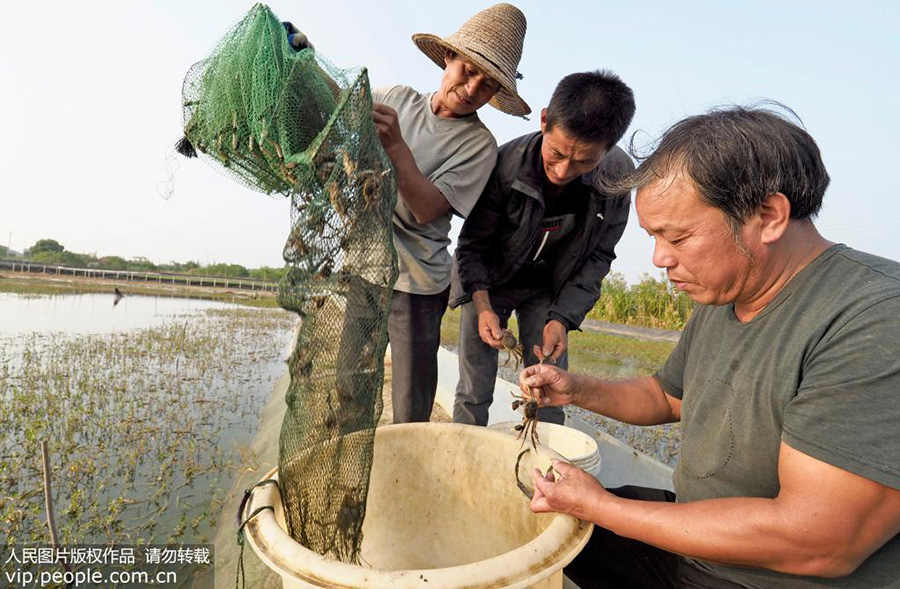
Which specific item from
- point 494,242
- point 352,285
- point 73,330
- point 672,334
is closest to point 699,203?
point 352,285

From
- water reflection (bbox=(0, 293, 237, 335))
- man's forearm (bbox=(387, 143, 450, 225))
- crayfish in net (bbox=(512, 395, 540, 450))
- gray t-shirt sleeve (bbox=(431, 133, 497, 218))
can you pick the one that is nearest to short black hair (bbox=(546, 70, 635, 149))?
gray t-shirt sleeve (bbox=(431, 133, 497, 218))

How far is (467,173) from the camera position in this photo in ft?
6.92

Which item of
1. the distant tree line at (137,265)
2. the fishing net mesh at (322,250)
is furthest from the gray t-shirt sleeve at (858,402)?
the distant tree line at (137,265)

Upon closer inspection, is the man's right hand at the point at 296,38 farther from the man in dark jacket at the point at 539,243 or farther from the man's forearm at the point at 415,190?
the man in dark jacket at the point at 539,243

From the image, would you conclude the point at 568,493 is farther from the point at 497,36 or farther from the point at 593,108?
the point at 497,36

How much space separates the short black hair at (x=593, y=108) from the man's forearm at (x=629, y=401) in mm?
963

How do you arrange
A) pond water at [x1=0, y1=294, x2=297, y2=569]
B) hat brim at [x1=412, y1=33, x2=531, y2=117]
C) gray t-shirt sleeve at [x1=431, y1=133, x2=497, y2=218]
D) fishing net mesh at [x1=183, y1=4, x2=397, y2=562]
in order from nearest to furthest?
fishing net mesh at [x1=183, y1=4, x2=397, y2=562]
hat brim at [x1=412, y1=33, x2=531, y2=117]
gray t-shirt sleeve at [x1=431, y1=133, x2=497, y2=218]
pond water at [x1=0, y1=294, x2=297, y2=569]

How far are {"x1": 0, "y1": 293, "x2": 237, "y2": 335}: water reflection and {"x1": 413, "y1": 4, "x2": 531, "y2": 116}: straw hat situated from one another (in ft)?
39.5

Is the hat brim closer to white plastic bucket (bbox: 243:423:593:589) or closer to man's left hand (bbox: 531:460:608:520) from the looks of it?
white plastic bucket (bbox: 243:423:593:589)

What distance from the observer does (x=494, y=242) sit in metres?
2.56

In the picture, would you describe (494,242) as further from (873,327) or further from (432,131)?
(873,327)

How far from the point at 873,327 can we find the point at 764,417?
11.7 inches

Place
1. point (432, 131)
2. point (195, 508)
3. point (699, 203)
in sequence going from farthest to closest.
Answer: point (195, 508), point (432, 131), point (699, 203)

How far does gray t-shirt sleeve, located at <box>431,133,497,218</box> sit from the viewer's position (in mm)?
2033
